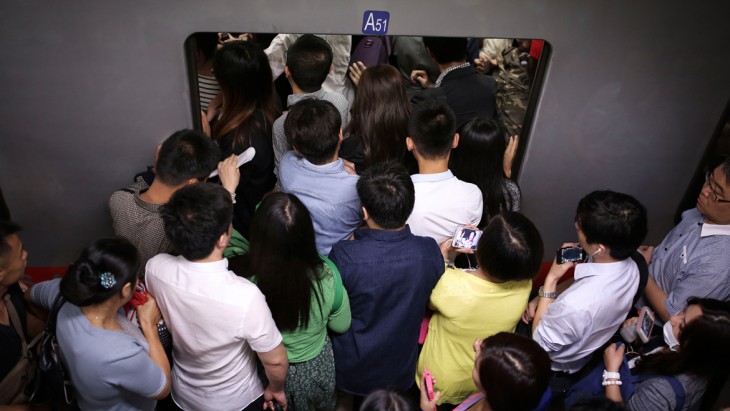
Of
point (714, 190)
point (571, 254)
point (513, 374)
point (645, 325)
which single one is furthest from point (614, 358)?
point (714, 190)

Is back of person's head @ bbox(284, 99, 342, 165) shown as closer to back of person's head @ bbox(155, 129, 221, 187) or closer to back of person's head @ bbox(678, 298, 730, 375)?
back of person's head @ bbox(155, 129, 221, 187)

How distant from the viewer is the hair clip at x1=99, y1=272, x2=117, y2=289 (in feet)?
5.46

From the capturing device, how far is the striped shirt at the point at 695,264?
7.52 ft

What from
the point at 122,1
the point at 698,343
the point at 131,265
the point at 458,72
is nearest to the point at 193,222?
the point at 131,265

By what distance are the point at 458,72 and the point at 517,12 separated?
689 millimetres

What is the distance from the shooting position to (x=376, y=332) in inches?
84.4

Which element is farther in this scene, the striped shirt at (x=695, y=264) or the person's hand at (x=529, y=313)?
the person's hand at (x=529, y=313)

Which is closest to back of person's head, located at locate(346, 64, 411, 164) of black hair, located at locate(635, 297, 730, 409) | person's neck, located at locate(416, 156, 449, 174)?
person's neck, located at locate(416, 156, 449, 174)

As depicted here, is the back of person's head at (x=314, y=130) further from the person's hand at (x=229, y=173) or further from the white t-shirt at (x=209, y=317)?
the white t-shirt at (x=209, y=317)

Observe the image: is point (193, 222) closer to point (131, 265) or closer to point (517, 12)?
point (131, 265)

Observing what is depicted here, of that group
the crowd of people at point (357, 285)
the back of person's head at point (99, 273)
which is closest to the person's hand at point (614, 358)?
the crowd of people at point (357, 285)

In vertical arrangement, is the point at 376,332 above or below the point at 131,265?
below

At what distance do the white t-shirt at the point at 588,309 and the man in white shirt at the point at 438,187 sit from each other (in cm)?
58

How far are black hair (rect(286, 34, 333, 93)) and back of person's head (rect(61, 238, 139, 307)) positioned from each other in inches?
58.9
